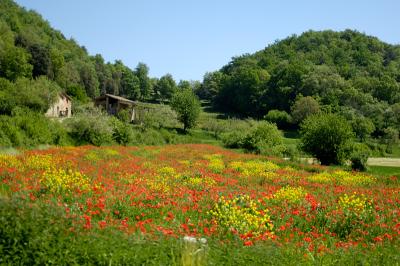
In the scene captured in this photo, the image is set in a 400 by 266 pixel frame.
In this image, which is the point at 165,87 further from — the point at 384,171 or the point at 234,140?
the point at 384,171

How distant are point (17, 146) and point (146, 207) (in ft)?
88.0

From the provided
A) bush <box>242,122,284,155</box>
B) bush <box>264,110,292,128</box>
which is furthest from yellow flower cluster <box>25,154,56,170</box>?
bush <box>264,110,292,128</box>

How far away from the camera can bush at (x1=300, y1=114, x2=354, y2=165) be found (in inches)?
1599

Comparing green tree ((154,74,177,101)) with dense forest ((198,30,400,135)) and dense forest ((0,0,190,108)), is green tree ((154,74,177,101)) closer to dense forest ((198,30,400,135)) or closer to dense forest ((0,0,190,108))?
dense forest ((0,0,190,108))

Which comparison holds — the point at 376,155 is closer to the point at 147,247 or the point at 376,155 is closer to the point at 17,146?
the point at 17,146

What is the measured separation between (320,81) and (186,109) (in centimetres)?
4810

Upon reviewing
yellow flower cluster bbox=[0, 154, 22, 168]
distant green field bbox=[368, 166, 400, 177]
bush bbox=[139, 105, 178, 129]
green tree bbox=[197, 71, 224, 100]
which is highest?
green tree bbox=[197, 71, 224, 100]

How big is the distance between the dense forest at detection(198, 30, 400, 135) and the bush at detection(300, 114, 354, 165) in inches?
1791

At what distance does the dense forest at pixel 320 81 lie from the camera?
97.2 meters

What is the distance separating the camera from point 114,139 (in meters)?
50.1

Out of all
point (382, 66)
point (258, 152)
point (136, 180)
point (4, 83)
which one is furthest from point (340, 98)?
point (136, 180)

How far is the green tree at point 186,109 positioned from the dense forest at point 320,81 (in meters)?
27.6

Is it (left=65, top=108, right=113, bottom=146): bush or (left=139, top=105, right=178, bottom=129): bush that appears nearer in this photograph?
(left=65, top=108, right=113, bottom=146): bush

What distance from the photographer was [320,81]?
110 metres
